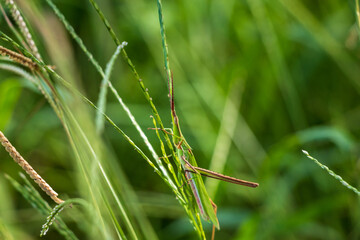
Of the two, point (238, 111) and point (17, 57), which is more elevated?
point (238, 111)

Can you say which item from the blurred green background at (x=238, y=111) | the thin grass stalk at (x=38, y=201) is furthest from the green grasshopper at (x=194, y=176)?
the blurred green background at (x=238, y=111)

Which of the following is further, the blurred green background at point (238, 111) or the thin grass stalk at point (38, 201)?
the blurred green background at point (238, 111)

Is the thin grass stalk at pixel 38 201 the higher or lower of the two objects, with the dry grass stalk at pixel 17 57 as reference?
lower

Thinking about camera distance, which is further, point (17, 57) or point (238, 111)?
point (238, 111)

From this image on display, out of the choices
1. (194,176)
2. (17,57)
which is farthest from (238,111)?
(17,57)

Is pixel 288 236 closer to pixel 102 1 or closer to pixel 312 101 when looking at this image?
pixel 312 101

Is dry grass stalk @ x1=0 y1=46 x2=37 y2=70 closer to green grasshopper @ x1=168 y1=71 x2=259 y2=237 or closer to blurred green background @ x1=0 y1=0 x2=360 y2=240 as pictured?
green grasshopper @ x1=168 y1=71 x2=259 y2=237

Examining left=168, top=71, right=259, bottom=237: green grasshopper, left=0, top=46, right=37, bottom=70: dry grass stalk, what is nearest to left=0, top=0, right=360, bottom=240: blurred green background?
left=168, top=71, right=259, bottom=237: green grasshopper

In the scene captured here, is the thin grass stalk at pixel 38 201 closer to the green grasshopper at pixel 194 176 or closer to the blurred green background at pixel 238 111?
the green grasshopper at pixel 194 176

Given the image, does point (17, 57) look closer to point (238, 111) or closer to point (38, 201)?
point (38, 201)

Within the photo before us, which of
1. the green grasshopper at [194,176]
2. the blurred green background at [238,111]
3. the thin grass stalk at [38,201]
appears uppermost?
the blurred green background at [238,111]
